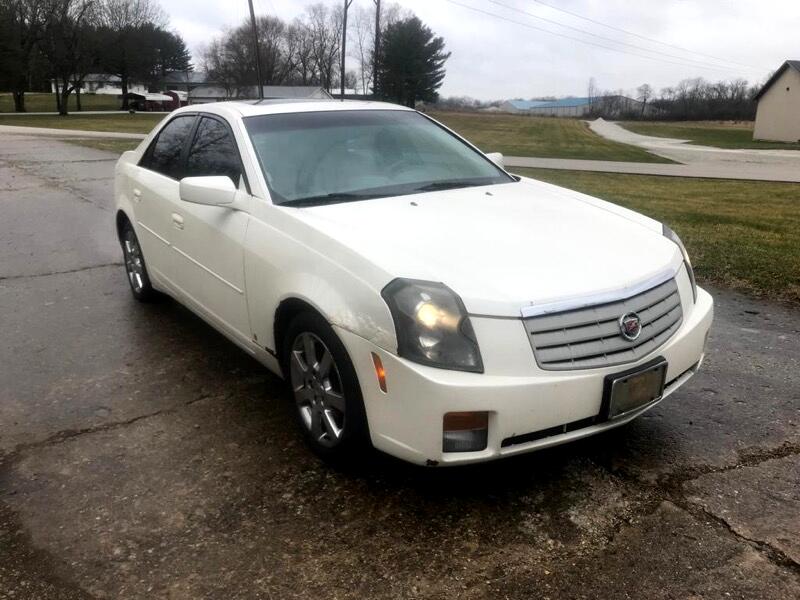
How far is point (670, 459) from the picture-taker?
3.16 meters

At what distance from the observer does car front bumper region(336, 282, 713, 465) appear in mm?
2475

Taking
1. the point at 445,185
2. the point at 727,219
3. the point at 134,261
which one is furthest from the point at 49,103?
the point at 445,185

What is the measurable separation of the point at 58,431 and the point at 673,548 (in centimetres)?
285

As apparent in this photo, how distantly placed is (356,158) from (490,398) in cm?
189

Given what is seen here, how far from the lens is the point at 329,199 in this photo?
11.5ft

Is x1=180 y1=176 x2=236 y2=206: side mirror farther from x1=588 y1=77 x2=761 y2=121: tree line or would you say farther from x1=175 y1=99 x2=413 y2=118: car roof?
x1=588 y1=77 x2=761 y2=121: tree line

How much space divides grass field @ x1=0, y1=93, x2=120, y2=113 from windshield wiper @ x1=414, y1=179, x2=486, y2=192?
6884 centimetres

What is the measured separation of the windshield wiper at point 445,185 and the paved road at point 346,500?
4.53ft

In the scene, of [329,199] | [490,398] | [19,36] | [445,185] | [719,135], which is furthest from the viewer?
[19,36]

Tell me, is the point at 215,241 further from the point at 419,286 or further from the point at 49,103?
the point at 49,103

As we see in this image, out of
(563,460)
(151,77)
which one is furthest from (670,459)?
(151,77)

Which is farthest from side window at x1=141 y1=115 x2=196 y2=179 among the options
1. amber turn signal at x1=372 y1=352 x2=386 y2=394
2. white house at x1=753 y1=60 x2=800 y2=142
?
white house at x1=753 y1=60 x2=800 y2=142

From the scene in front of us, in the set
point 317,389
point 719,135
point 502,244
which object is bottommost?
point 317,389

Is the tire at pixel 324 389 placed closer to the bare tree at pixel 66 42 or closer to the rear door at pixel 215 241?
the rear door at pixel 215 241
